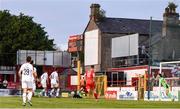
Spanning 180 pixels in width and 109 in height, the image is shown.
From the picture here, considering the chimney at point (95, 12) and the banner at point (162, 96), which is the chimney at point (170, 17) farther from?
the banner at point (162, 96)

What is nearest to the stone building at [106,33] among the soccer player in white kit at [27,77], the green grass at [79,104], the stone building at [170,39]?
the stone building at [170,39]

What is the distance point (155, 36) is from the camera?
86438 millimetres

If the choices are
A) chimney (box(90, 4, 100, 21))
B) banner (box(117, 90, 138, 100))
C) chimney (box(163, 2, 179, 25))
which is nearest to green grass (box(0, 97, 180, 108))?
banner (box(117, 90, 138, 100))

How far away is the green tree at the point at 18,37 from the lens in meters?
97.4

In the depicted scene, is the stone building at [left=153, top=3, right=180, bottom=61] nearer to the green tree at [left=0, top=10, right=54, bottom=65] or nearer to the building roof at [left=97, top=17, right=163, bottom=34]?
the building roof at [left=97, top=17, right=163, bottom=34]

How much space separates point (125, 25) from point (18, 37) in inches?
756

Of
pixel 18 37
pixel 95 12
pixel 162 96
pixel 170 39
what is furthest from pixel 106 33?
pixel 162 96

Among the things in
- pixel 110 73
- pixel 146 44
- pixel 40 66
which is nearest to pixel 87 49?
pixel 40 66

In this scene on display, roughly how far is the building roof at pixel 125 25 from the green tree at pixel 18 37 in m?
11.6

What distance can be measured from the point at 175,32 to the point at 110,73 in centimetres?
1353

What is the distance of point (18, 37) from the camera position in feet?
320

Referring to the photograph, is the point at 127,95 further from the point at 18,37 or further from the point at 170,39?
the point at 18,37

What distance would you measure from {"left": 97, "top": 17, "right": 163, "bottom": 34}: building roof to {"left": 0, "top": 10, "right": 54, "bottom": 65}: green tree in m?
11.6

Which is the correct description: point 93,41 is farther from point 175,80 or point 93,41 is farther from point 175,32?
point 175,80
